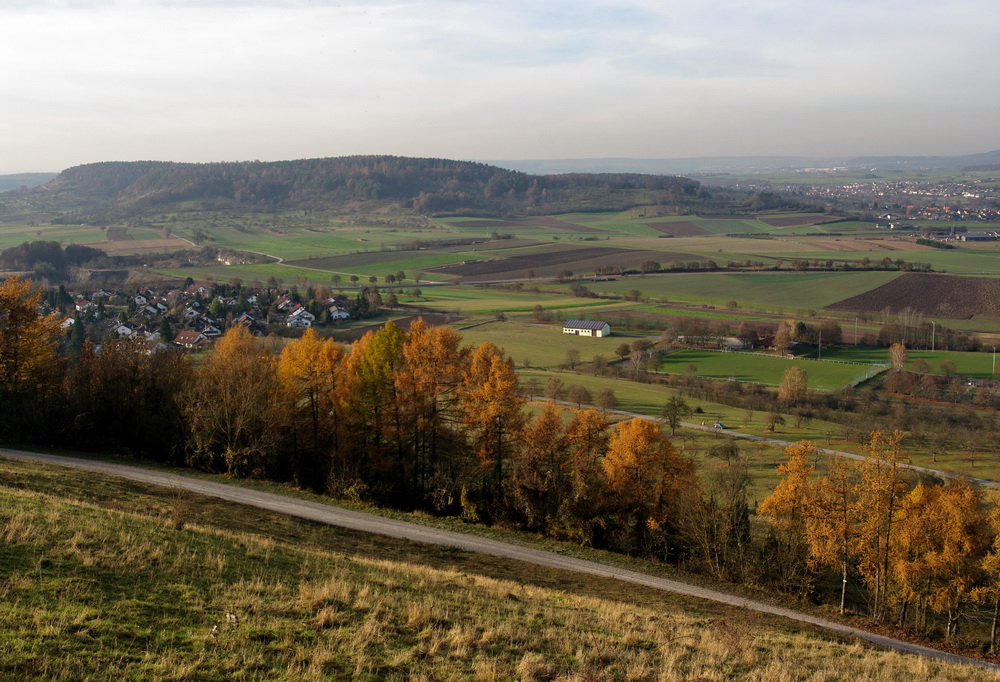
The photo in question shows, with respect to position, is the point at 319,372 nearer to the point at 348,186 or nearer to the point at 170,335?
the point at 170,335

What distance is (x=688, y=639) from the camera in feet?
36.7

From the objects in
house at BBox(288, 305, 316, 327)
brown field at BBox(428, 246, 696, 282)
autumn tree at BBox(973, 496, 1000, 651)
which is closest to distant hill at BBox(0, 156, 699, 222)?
brown field at BBox(428, 246, 696, 282)

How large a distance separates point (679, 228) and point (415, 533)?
133 meters

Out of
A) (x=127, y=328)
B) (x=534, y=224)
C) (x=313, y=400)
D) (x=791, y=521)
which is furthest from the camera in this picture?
(x=534, y=224)

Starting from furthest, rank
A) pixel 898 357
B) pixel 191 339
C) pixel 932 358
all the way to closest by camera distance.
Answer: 1. pixel 191 339
2. pixel 932 358
3. pixel 898 357

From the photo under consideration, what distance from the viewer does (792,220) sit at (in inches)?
6033

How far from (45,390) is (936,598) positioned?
95.7 feet

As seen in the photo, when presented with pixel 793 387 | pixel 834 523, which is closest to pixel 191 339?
pixel 793 387

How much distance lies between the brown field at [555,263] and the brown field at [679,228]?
28.7m

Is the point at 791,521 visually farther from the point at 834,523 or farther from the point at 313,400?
the point at 313,400

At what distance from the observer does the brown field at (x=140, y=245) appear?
4264 inches

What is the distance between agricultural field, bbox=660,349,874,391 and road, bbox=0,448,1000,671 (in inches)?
1298

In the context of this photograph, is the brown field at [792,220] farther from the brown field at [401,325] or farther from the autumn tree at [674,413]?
the autumn tree at [674,413]

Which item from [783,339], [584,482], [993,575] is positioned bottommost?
[783,339]
